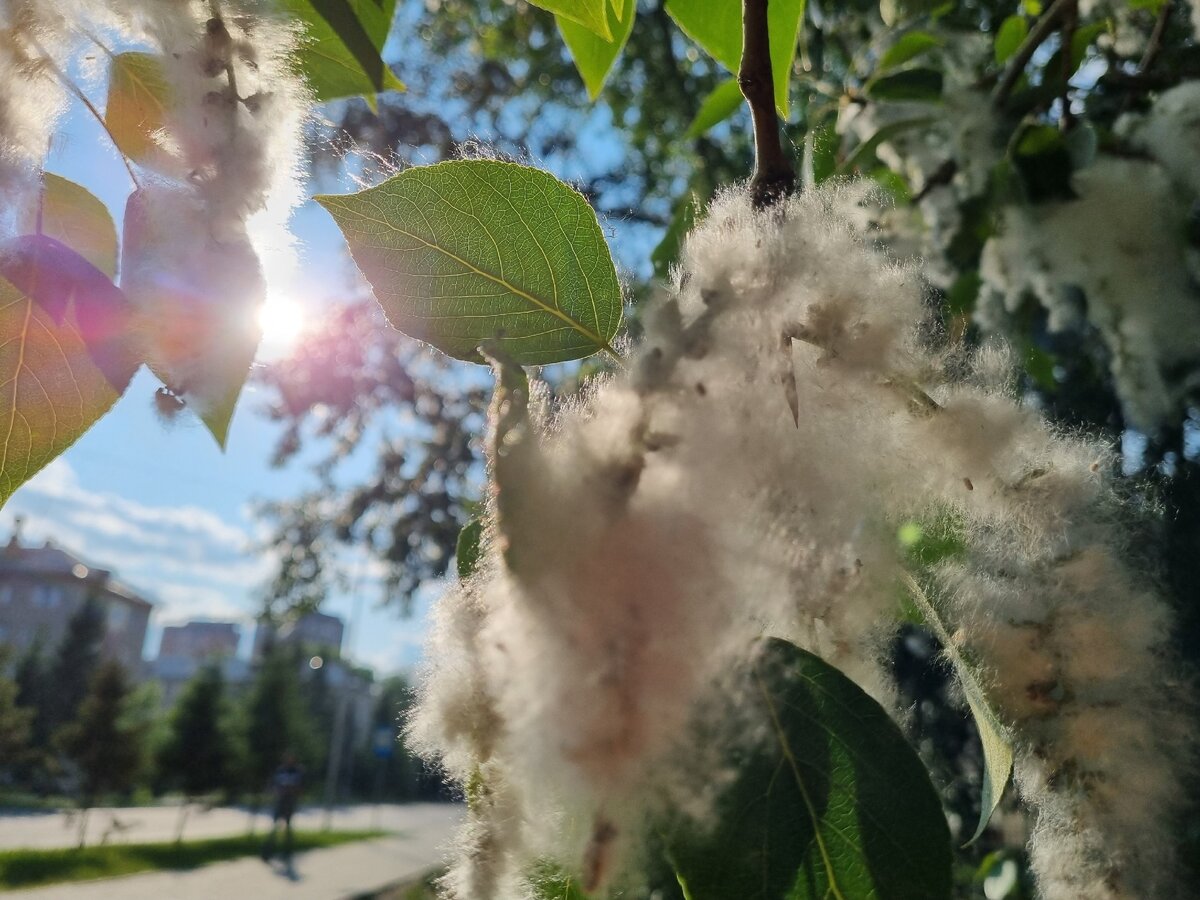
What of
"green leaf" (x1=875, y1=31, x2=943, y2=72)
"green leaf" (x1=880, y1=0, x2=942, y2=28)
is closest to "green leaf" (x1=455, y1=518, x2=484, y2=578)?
"green leaf" (x1=875, y1=31, x2=943, y2=72)

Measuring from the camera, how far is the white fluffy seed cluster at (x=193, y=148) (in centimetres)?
60

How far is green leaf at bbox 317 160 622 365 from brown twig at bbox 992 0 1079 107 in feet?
3.33

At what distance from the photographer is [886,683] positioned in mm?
591

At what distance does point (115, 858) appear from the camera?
1230 cm

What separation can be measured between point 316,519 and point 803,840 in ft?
30.9

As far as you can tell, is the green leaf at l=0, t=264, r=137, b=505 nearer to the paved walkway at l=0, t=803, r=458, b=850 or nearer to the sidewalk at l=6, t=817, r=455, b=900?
the sidewalk at l=6, t=817, r=455, b=900

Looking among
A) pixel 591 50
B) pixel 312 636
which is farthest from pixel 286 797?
pixel 312 636

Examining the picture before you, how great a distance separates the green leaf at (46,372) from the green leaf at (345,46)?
0.82ft

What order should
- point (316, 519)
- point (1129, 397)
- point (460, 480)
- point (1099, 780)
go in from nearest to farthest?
point (1099, 780)
point (1129, 397)
point (460, 480)
point (316, 519)

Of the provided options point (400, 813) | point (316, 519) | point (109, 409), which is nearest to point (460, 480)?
point (316, 519)

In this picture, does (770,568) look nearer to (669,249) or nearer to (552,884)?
(552,884)

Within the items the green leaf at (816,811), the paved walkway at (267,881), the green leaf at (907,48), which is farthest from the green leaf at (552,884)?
the paved walkway at (267,881)

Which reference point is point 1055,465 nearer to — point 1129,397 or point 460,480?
point 1129,397

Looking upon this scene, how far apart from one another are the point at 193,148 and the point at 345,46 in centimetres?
14
